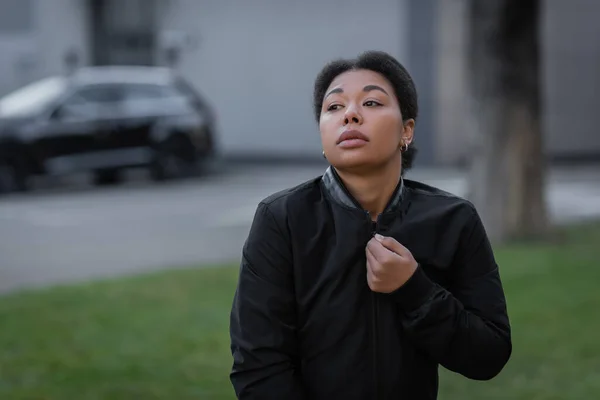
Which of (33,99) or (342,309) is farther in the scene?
(33,99)

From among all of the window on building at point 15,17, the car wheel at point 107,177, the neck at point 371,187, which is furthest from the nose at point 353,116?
the window on building at point 15,17

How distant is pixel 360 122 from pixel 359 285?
0.31m

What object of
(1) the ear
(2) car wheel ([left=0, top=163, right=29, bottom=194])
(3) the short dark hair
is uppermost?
(3) the short dark hair

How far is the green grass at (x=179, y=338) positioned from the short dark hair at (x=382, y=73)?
3.02m

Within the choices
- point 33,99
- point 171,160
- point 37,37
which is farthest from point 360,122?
point 37,37

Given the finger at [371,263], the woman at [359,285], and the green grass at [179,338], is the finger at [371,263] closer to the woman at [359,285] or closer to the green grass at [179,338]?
the woman at [359,285]

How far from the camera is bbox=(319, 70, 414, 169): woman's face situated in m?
2.23

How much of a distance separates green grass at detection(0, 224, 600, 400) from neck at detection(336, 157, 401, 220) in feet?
9.91

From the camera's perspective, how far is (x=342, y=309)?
2205 mm

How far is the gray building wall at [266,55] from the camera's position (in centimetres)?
2173

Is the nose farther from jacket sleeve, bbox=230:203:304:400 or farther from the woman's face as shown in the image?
jacket sleeve, bbox=230:203:304:400

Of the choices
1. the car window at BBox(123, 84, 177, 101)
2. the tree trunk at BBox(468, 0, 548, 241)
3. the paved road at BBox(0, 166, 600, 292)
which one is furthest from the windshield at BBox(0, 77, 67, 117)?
the tree trunk at BBox(468, 0, 548, 241)

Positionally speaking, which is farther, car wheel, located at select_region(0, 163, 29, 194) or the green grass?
car wheel, located at select_region(0, 163, 29, 194)

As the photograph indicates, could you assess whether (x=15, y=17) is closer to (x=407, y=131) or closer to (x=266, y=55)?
(x=266, y=55)
